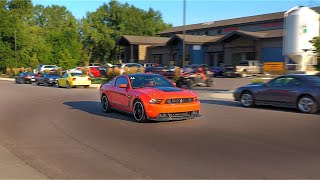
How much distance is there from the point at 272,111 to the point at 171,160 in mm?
8004

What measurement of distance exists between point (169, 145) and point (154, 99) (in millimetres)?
2842

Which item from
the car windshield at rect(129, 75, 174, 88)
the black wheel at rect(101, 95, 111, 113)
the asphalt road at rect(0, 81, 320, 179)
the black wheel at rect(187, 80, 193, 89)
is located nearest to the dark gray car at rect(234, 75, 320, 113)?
the asphalt road at rect(0, 81, 320, 179)

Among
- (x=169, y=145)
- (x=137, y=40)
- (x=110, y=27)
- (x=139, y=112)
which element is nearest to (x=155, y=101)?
(x=139, y=112)

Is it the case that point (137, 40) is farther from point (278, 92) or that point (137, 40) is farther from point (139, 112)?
point (139, 112)

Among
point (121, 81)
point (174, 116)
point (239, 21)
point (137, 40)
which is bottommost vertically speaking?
point (174, 116)

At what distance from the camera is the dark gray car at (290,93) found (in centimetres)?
1333

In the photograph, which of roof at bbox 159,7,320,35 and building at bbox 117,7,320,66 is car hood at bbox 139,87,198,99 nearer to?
building at bbox 117,7,320,66

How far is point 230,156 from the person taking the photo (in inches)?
282

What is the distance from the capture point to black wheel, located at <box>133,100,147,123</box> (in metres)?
11.2

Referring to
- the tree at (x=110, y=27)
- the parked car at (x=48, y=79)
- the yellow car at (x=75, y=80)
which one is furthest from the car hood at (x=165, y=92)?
the tree at (x=110, y=27)

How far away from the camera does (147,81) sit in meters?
12.3

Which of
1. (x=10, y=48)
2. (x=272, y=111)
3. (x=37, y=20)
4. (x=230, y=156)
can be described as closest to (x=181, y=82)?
(x=272, y=111)

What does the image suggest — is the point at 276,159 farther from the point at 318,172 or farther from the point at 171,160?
the point at 171,160

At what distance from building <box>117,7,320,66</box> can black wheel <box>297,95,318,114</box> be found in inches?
1065
